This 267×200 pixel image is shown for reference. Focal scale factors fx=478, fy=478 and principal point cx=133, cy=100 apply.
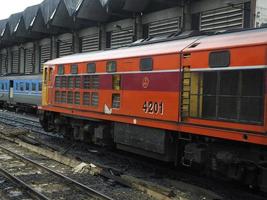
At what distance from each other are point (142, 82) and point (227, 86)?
9.63 feet

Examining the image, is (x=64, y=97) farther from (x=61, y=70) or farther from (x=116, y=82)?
(x=116, y=82)

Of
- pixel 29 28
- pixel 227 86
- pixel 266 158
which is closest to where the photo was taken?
pixel 266 158

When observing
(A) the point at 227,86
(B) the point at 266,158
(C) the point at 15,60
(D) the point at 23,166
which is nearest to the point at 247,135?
(B) the point at 266,158

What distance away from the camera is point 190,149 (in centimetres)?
984

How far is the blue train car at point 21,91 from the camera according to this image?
3120cm

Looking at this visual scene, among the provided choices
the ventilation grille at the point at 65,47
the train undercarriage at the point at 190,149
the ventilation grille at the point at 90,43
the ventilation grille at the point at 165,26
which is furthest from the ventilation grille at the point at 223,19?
the ventilation grille at the point at 65,47

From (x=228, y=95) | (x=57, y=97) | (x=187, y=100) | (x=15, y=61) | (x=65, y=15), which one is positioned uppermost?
(x=65, y=15)

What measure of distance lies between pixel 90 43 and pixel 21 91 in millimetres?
6109

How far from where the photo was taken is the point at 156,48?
1129 cm

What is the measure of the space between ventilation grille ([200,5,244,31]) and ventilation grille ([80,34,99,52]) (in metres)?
12.9

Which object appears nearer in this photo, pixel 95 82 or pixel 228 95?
pixel 228 95

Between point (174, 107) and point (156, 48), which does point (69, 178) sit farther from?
point (156, 48)

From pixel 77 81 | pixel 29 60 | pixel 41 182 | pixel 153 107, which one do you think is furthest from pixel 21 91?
pixel 153 107

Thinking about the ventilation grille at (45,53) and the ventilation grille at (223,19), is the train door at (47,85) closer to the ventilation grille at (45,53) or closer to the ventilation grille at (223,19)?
the ventilation grille at (223,19)
